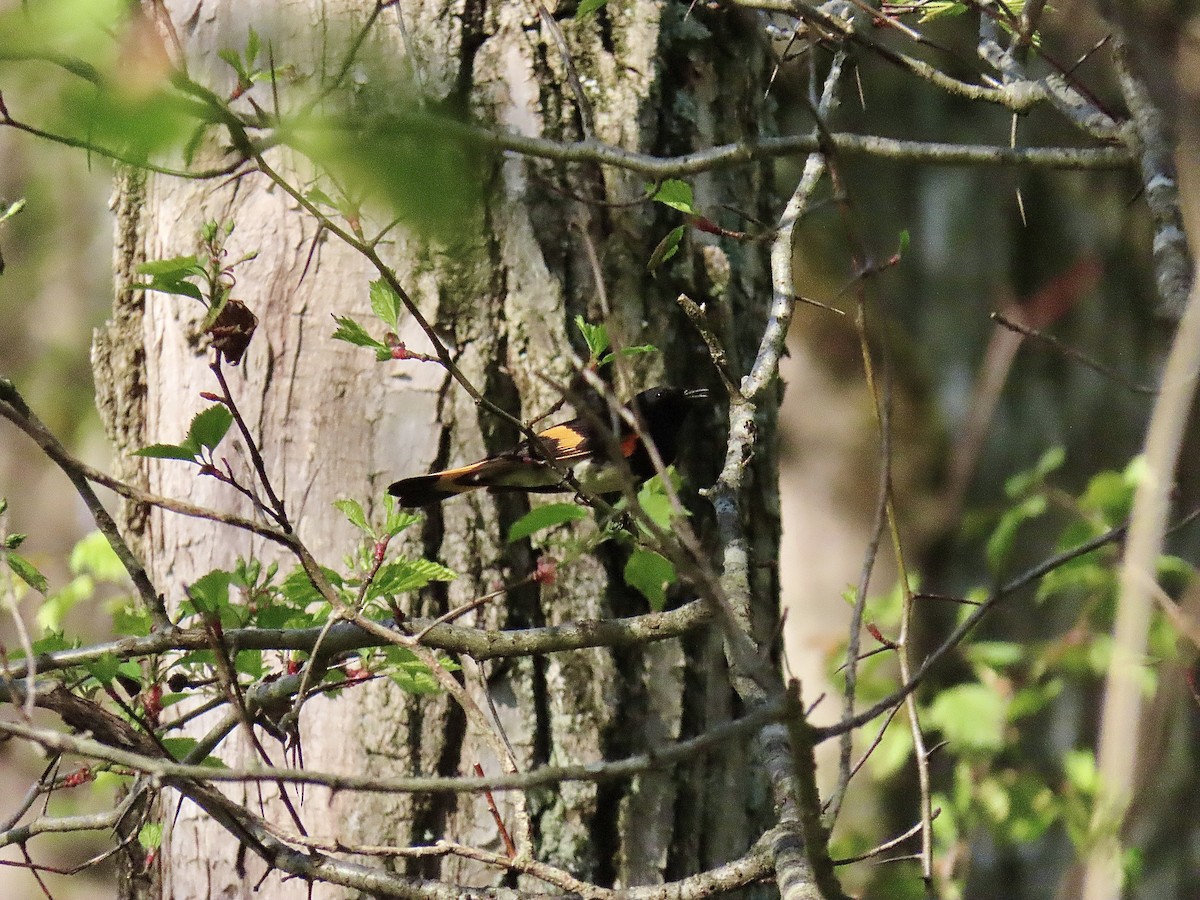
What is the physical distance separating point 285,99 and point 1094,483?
2805mm

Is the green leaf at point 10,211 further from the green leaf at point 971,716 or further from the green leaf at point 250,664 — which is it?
the green leaf at point 971,716

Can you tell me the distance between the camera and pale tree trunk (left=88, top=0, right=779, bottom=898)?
2053 mm

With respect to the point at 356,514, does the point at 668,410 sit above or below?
above

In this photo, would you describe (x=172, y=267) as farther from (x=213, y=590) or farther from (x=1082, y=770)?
(x=1082, y=770)

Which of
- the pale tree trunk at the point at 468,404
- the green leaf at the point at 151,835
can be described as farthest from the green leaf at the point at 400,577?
the green leaf at the point at 151,835

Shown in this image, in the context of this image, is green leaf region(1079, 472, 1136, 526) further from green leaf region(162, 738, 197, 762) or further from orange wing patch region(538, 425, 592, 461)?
green leaf region(162, 738, 197, 762)

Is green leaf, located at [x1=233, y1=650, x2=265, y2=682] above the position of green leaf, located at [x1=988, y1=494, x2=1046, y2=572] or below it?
below

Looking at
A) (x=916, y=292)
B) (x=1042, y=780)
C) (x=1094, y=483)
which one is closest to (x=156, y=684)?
(x=1094, y=483)

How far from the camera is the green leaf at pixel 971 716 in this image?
143 inches

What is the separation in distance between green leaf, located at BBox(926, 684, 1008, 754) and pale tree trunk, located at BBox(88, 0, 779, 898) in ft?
5.37

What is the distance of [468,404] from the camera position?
7.13ft

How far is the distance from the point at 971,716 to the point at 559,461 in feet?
7.09

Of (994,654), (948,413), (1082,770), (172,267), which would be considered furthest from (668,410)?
(948,413)

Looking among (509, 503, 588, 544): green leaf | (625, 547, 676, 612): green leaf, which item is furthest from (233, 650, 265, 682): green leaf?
(625, 547, 676, 612): green leaf
